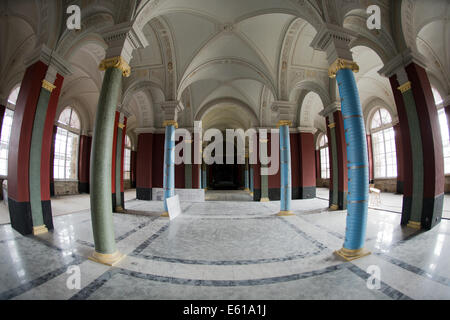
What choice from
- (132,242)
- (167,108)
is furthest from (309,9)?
(132,242)

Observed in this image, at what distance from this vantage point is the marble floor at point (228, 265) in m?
1.95

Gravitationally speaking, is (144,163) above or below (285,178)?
above

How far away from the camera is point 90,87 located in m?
11.5

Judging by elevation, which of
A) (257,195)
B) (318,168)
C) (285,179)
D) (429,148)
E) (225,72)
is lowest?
(257,195)

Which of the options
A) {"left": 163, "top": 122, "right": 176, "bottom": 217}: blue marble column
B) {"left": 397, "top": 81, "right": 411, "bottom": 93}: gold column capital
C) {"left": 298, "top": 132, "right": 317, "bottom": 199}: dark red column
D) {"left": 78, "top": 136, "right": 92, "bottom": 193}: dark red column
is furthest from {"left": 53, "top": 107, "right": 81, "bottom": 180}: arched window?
{"left": 397, "top": 81, "right": 411, "bottom": 93}: gold column capital

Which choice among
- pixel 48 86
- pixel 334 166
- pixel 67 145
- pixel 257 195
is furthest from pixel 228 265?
pixel 67 145

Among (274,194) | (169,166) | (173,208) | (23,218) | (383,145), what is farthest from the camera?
(383,145)

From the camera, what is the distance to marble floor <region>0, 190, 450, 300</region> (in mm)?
1945

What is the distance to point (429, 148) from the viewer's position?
4.11 metres

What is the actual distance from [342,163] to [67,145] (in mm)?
17287

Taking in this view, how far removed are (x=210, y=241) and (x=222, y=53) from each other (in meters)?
7.19

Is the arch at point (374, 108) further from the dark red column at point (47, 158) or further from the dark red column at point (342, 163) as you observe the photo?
the dark red column at point (47, 158)

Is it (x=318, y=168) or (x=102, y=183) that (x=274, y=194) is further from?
(x=318, y=168)

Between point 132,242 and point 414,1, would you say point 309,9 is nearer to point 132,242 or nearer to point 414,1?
point 414,1
